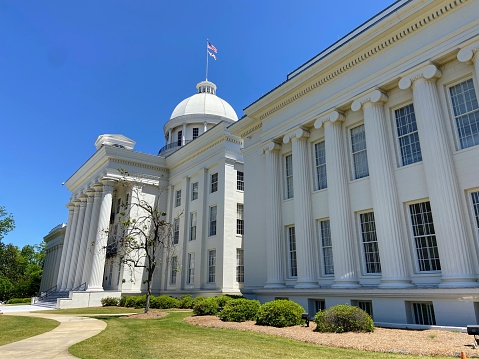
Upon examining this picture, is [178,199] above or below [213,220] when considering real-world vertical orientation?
above

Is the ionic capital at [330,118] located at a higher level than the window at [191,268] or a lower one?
higher

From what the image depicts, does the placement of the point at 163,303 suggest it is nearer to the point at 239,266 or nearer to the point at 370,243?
the point at 239,266

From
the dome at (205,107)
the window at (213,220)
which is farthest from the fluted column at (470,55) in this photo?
the dome at (205,107)

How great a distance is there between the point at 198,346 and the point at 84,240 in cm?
2878

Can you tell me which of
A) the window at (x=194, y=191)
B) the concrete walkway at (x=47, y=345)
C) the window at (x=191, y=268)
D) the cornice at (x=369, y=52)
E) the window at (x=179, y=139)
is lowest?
the concrete walkway at (x=47, y=345)

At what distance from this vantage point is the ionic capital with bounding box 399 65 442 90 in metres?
13.3

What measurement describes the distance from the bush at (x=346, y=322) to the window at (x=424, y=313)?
2.54 meters

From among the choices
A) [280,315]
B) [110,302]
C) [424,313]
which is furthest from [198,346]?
[110,302]

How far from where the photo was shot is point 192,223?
31.4m

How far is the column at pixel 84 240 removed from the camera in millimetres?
33747

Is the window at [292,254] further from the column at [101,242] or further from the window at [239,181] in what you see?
the column at [101,242]

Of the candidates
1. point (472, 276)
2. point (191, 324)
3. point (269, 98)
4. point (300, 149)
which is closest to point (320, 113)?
point (300, 149)

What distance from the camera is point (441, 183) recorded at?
12375mm

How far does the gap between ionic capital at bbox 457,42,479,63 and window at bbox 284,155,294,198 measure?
955 cm
